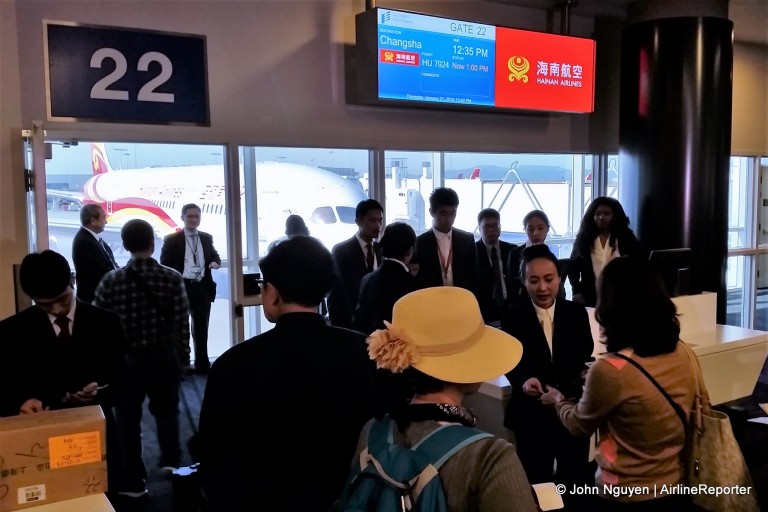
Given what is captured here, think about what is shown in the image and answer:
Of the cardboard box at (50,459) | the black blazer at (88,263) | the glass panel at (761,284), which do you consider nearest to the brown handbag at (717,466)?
the cardboard box at (50,459)

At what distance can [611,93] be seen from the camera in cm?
593

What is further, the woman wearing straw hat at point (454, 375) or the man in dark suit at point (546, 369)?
the man in dark suit at point (546, 369)

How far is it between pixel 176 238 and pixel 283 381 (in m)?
4.11

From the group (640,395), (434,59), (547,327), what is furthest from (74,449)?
(434,59)

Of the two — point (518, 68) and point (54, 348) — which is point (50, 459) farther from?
point (518, 68)

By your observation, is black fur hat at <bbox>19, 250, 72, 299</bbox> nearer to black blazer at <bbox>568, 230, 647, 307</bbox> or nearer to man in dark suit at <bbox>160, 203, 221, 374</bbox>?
man in dark suit at <bbox>160, 203, 221, 374</bbox>

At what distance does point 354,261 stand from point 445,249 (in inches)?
26.0

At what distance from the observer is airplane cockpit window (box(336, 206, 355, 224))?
5293mm

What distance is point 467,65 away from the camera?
4.69m

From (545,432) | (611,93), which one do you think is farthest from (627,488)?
(611,93)

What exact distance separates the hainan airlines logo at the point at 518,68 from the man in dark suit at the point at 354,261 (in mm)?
Result: 1681

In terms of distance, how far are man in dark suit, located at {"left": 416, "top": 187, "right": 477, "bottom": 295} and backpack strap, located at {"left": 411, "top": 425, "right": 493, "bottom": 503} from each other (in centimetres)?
298

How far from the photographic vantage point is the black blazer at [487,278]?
444 cm

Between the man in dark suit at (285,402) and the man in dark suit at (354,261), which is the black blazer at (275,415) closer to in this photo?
the man in dark suit at (285,402)
